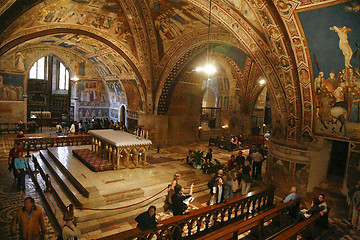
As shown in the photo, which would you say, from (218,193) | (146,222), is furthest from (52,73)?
(146,222)

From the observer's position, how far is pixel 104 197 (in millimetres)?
7082

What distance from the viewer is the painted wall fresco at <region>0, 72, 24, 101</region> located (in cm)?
1680

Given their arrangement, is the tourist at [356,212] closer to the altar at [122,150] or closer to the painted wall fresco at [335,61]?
the painted wall fresco at [335,61]

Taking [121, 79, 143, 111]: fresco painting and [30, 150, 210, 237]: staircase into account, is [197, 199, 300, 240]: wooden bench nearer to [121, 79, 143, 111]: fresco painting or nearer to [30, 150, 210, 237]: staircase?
[30, 150, 210, 237]: staircase

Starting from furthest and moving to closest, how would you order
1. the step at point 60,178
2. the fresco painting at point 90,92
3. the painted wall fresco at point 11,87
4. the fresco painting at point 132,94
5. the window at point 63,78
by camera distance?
the window at point 63,78 → the fresco painting at point 90,92 → the fresco painting at point 132,94 → the painted wall fresco at point 11,87 → the step at point 60,178

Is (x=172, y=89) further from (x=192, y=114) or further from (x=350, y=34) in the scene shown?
(x=350, y=34)

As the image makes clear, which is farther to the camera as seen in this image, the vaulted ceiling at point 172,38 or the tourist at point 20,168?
the tourist at point 20,168

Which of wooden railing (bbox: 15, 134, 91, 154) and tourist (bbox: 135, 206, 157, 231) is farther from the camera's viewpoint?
wooden railing (bbox: 15, 134, 91, 154)

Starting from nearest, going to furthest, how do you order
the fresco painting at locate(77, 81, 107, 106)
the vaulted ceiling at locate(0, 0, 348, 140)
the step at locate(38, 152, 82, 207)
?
the step at locate(38, 152, 82, 207)
the vaulted ceiling at locate(0, 0, 348, 140)
the fresco painting at locate(77, 81, 107, 106)

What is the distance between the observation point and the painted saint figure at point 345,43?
632 centimetres

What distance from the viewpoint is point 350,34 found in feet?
20.5

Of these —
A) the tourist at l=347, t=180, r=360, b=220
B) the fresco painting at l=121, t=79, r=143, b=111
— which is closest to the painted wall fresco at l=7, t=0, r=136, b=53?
the fresco painting at l=121, t=79, r=143, b=111

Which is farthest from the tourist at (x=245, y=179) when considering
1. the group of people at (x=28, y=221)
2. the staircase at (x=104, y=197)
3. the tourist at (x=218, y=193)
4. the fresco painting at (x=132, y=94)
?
the fresco painting at (x=132, y=94)

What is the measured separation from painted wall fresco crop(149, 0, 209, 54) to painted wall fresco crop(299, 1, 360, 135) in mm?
4574
